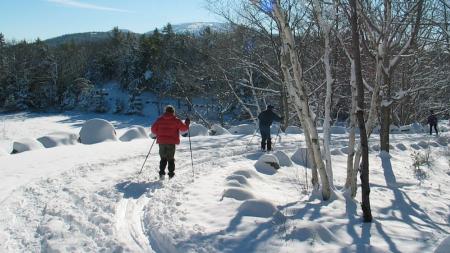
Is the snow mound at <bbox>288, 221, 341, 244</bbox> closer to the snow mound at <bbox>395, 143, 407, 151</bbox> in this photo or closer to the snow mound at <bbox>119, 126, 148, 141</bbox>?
the snow mound at <bbox>119, 126, 148, 141</bbox>

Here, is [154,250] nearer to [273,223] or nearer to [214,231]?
[214,231]

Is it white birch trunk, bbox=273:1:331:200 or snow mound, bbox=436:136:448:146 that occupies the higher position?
white birch trunk, bbox=273:1:331:200

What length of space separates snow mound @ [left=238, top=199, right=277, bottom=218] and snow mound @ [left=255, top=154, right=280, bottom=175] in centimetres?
447

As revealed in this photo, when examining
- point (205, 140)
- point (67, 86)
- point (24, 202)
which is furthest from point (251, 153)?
point (67, 86)

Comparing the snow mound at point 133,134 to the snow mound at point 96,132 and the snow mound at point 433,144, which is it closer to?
the snow mound at point 96,132

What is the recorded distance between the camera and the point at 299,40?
62.6 feet

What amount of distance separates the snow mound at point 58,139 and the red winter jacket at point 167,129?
6.67 metres

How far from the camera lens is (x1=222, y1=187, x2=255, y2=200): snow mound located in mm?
7773

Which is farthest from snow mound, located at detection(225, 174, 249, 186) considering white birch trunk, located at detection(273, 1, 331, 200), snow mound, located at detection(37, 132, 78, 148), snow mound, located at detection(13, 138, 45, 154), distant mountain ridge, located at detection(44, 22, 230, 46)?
distant mountain ridge, located at detection(44, 22, 230, 46)

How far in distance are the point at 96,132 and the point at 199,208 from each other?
33.9ft

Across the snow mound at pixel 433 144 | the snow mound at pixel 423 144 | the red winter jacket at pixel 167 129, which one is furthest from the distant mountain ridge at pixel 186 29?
the red winter jacket at pixel 167 129

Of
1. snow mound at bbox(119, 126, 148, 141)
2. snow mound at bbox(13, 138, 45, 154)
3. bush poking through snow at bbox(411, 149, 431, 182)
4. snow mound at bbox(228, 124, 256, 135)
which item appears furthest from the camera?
snow mound at bbox(228, 124, 256, 135)

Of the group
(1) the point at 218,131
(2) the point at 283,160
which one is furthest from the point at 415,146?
(2) the point at 283,160

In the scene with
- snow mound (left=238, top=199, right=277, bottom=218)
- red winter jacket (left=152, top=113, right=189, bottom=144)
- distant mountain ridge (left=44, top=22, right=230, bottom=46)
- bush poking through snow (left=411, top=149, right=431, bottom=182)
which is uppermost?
distant mountain ridge (left=44, top=22, right=230, bottom=46)
